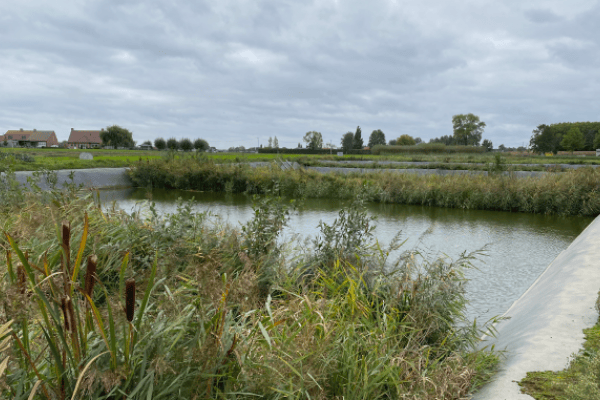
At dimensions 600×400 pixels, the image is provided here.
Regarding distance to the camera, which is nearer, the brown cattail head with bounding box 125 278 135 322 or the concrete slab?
the brown cattail head with bounding box 125 278 135 322

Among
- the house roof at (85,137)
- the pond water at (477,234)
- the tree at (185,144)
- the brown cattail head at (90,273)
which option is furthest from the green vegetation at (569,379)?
the house roof at (85,137)

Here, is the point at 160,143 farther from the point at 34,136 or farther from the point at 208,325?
the point at 208,325

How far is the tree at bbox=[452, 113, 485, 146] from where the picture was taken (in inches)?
2598

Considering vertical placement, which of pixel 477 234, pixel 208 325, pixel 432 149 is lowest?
pixel 477 234

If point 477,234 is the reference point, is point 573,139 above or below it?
above

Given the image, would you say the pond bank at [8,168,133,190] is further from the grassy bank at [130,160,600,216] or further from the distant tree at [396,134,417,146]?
the distant tree at [396,134,417,146]

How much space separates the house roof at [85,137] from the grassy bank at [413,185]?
2545 inches

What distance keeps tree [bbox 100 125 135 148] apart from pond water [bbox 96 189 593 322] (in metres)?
53.2

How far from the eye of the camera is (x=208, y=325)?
1.64 meters

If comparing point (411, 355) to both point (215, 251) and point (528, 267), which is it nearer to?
point (215, 251)

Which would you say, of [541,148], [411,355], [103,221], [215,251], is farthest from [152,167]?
[541,148]

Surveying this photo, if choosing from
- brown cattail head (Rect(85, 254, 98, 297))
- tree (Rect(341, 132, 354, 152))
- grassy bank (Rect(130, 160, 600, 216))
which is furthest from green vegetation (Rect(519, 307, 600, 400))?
tree (Rect(341, 132, 354, 152))

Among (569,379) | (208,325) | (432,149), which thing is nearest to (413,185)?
(569,379)

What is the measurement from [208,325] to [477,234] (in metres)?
7.06
